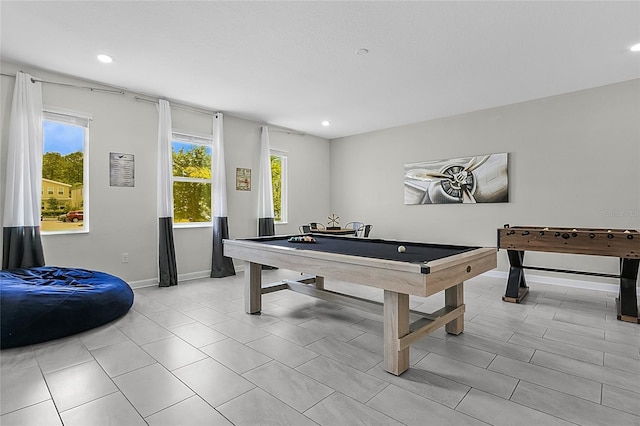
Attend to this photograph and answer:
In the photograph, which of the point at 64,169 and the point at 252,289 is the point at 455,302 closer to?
the point at 252,289

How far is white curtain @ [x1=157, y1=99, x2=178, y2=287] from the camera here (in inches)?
181

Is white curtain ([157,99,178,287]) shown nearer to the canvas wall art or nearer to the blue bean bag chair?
the blue bean bag chair

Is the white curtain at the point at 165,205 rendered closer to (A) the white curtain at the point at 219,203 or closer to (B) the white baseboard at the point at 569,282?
(A) the white curtain at the point at 219,203

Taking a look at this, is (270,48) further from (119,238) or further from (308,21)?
(119,238)

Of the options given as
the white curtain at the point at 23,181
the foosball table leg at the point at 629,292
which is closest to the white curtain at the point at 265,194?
the white curtain at the point at 23,181

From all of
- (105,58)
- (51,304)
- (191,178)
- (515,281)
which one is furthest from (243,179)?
(515,281)

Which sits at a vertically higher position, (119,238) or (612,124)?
(612,124)

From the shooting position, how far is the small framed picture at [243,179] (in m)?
5.70

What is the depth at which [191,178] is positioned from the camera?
207 inches

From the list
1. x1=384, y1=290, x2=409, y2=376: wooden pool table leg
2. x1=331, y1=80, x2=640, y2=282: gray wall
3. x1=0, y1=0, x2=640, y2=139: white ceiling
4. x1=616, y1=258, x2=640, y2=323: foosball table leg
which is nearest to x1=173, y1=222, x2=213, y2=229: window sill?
x1=0, y1=0, x2=640, y2=139: white ceiling

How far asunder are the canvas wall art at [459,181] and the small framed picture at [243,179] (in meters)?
2.92

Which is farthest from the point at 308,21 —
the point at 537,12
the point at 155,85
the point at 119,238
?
the point at 119,238

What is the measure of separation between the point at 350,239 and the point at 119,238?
3.13 m

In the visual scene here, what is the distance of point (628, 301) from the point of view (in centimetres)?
319
